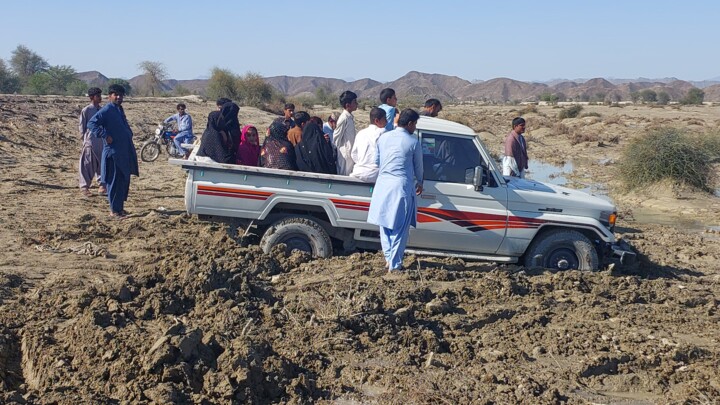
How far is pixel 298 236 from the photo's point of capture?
7.80 m

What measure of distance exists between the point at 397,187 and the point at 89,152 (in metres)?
6.06

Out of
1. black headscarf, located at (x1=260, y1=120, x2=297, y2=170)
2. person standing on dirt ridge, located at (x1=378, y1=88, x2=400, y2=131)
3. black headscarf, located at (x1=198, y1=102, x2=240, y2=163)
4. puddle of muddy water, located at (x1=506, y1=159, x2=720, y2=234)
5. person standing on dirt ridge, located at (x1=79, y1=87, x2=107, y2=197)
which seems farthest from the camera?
puddle of muddy water, located at (x1=506, y1=159, x2=720, y2=234)

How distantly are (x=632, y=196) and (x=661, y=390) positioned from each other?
12550mm

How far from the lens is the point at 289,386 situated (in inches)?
193

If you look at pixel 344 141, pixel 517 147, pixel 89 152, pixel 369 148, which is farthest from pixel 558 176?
pixel 369 148

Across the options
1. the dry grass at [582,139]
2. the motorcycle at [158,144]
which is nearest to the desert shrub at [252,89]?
the dry grass at [582,139]

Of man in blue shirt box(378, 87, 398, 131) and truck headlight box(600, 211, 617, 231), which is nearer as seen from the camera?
truck headlight box(600, 211, 617, 231)

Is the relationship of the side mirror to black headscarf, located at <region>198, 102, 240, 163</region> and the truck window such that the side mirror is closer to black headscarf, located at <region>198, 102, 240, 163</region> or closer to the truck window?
the truck window

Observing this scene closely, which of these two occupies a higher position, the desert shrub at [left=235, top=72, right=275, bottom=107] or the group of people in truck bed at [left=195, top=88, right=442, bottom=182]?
the desert shrub at [left=235, top=72, right=275, bottom=107]

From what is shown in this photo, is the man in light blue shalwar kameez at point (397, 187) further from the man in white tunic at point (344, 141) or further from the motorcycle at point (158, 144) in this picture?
the motorcycle at point (158, 144)

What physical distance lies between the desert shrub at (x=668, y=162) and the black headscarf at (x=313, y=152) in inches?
452

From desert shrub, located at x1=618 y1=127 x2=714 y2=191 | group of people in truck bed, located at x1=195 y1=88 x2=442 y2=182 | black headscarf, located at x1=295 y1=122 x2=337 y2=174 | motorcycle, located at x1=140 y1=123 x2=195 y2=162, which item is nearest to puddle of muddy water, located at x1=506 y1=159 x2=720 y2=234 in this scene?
desert shrub, located at x1=618 y1=127 x2=714 y2=191

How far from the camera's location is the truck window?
7801 millimetres

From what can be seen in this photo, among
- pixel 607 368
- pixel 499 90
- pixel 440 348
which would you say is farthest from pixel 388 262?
pixel 499 90
